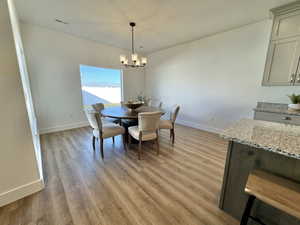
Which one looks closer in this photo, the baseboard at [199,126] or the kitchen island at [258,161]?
the kitchen island at [258,161]

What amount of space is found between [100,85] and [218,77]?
3.83 metres

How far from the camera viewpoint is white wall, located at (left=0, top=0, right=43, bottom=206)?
122 cm

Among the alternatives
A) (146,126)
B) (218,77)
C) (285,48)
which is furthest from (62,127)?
(285,48)

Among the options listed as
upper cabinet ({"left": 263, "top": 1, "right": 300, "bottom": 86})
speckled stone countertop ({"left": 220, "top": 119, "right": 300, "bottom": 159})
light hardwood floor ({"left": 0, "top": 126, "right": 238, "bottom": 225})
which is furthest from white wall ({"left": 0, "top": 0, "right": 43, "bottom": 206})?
upper cabinet ({"left": 263, "top": 1, "right": 300, "bottom": 86})

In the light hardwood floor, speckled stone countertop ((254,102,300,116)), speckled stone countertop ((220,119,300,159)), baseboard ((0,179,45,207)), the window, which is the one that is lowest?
the light hardwood floor

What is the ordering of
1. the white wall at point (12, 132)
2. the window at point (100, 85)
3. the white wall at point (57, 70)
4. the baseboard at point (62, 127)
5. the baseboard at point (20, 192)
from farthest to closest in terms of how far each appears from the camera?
the window at point (100, 85) → the baseboard at point (62, 127) → the white wall at point (57, 70) → the baseboard at point (20, 192) → the white wall at point (12, 132)

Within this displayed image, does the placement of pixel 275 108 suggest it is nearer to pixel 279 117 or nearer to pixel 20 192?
pixel 279 117

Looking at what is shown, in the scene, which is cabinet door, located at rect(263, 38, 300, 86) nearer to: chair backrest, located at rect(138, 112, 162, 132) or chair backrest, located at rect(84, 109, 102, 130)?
chair backrest, located at rect(138, 112, 162, 132)

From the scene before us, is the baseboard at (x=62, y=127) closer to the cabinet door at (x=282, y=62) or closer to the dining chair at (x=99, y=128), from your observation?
the dining chair at (x=99, y=128)

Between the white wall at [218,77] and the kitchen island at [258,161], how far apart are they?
7.03 ft

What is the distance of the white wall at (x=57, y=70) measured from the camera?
311 cm

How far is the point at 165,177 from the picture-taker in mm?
1831

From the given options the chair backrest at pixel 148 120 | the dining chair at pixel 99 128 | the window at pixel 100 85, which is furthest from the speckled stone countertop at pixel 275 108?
the window at pixel 100 85

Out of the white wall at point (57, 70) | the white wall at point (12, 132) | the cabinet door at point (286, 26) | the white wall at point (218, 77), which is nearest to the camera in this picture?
the white wall at point (12, 132)
